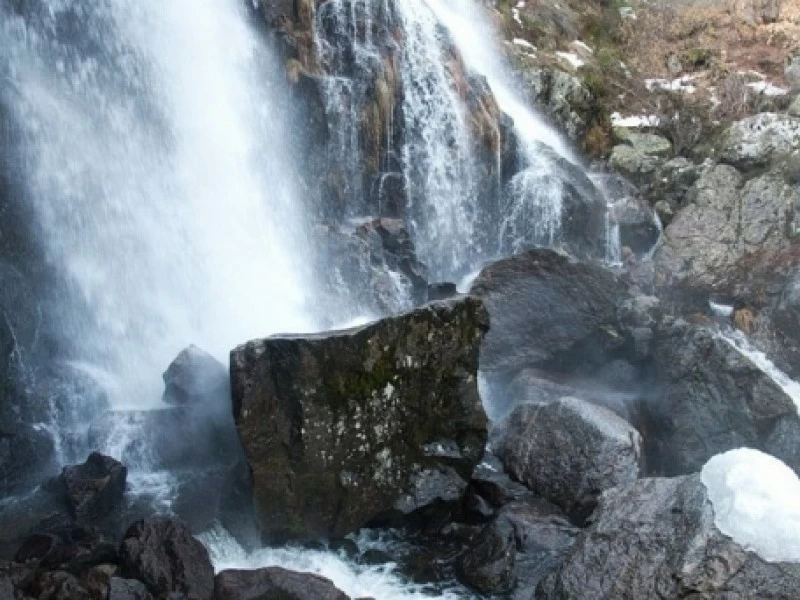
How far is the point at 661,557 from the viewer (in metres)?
7.52

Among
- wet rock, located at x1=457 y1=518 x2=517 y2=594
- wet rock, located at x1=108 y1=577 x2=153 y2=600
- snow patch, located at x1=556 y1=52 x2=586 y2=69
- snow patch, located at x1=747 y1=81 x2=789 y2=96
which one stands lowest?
wet rock, located at x1=457 y1=518 x2=517 y2=594

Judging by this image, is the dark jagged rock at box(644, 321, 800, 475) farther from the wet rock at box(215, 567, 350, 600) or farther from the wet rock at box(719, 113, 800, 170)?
the wet rock at box(719, 113, 800, 170)

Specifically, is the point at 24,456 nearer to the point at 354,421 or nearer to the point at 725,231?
the point at 354,421

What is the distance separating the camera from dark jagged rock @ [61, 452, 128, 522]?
34.0ft

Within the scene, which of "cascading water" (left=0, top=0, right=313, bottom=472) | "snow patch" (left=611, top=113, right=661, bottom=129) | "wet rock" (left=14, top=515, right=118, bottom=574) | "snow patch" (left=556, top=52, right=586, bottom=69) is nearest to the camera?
"wet rock" (left=14, top=515, right=118, bottom=574)

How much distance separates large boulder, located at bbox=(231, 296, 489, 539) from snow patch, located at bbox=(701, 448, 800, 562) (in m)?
4.04

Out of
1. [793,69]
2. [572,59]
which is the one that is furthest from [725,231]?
[793,69]

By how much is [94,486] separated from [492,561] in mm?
5257

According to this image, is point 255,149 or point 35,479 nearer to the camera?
point 35,479

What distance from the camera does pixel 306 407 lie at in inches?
392

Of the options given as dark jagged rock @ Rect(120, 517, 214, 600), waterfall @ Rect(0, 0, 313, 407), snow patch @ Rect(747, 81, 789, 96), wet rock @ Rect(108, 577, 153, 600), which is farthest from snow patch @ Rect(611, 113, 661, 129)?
wet rock @ Rect(108, 577, 153, 600)

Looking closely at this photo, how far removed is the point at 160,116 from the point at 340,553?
9.43m

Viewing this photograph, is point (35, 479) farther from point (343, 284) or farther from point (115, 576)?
point (343, 284)

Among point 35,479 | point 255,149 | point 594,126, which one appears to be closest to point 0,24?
point 255,149
